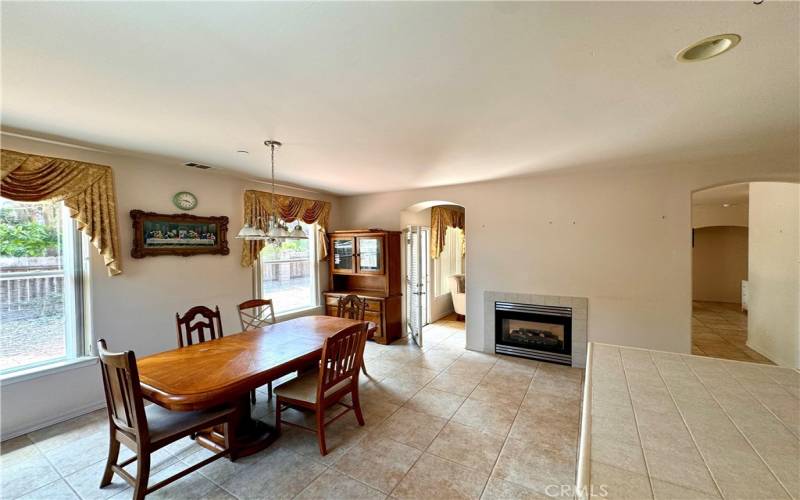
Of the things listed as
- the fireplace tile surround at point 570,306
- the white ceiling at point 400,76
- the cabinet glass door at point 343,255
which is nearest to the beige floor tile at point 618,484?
the white ceiling at point 400,76

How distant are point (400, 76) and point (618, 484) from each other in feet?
6.10

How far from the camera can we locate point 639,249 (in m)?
3.65

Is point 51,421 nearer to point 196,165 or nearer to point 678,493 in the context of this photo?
point 196,165

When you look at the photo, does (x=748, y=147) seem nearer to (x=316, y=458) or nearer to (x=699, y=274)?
(x=316, y=458)

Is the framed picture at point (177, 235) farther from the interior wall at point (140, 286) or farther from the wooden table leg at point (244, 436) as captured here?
the wooden table leg at point (244, 436)

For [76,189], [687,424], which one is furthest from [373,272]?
[687,424]

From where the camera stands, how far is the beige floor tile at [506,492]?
1907 mm

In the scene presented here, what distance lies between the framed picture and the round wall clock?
117 millimetres

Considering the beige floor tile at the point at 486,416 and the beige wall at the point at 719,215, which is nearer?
the beige floor tile at the point at 486,416

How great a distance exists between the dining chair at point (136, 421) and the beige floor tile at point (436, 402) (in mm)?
1631

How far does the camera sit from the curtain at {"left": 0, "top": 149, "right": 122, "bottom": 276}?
2.42 m

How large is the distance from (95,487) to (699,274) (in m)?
12.0

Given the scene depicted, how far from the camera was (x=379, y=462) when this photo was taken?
2225mm

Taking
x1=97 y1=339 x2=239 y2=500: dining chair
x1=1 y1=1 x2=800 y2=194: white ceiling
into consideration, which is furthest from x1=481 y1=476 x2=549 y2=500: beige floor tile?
x1=1 y1=1 x2=800 y2=194: white ceiling
